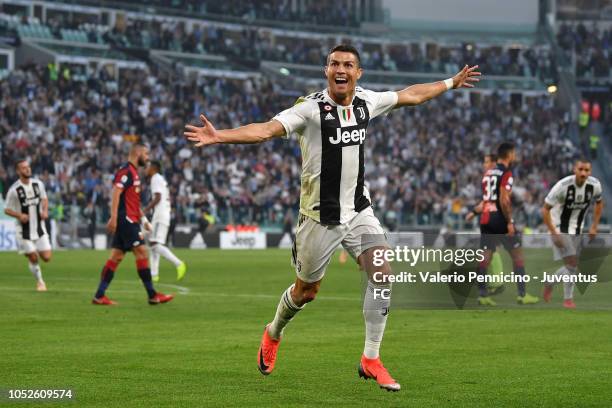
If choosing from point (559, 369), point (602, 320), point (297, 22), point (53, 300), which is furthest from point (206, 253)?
point (297, 22)

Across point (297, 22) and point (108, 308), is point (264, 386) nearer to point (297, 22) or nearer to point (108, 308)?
point (108, 308)

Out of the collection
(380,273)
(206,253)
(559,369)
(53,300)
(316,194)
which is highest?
(316,194)

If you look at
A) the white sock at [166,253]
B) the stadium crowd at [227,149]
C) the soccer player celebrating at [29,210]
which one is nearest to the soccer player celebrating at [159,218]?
the white sock at [166,253]

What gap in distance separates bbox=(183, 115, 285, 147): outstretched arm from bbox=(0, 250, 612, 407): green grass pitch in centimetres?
191

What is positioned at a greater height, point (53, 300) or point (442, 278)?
point (442, 278)

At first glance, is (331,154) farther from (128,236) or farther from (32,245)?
(32,245)

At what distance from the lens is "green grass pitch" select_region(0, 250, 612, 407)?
347 inches

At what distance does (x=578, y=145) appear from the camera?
6125 cm

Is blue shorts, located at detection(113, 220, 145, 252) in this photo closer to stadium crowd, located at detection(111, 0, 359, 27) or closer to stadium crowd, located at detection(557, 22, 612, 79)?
stadium crowd, located at detection(111, 0, 359, 27)

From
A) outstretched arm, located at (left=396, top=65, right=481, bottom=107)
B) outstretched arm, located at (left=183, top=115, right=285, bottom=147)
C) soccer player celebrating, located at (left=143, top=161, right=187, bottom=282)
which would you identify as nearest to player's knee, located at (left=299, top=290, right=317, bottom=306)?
outstretched arm, located at (left=183, top=115, right=285, bottom=147)

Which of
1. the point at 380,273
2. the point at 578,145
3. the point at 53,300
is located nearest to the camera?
the point at 380,273

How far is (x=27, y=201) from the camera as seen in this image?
21188 millimetres

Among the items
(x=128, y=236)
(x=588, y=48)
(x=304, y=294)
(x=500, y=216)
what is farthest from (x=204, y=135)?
(x=588, y=48)

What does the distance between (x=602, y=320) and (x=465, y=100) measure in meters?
51.6
